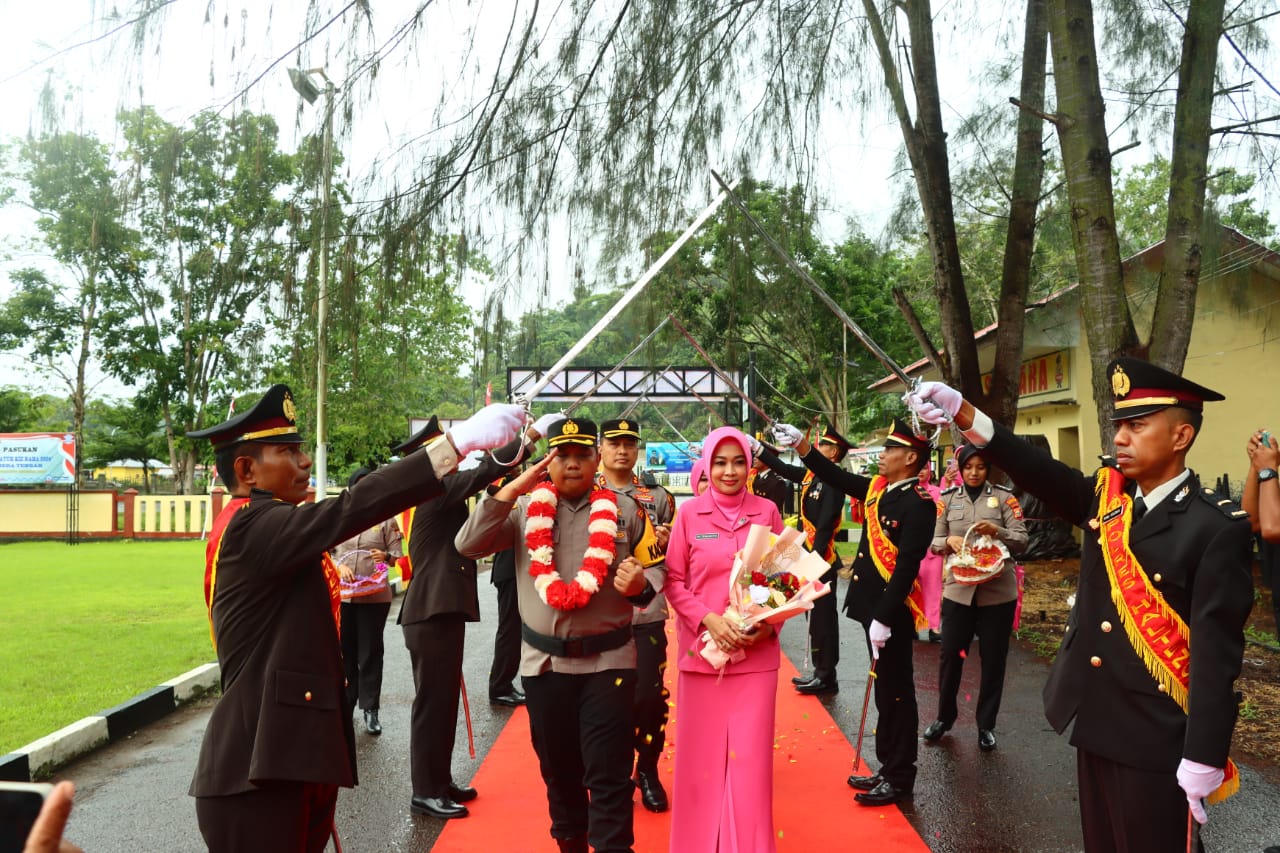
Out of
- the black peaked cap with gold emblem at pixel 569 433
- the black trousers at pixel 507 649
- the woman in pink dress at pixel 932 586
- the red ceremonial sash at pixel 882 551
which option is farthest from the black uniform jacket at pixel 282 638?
the black trousers at pixel 507 649

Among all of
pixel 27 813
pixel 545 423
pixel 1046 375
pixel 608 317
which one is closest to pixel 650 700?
pixel 545 423

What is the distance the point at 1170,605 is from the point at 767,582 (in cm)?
168

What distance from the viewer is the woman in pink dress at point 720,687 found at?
4047 mm

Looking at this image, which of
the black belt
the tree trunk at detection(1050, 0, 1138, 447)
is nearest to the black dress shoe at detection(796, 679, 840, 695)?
the tree trunk at detection(1050, 0, 1138, 447)

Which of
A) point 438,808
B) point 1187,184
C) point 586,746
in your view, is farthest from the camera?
point 1187,184

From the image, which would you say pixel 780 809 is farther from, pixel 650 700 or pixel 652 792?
pixel 650 700

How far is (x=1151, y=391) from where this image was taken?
2.95 metres

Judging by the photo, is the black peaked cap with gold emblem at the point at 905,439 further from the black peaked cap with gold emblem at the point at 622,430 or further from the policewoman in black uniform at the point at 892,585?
the black peaked cap with gold emblem at the point at 622,430

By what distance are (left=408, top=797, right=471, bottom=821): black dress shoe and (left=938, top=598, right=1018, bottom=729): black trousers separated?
323 centimetres

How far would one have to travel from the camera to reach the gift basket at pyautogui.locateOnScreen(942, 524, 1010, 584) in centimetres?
637

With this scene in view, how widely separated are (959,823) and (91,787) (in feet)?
15.5

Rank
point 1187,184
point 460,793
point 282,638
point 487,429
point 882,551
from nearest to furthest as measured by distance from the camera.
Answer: point 282,638, point 487,429, point 460,793, point 882,551, point 1187,184

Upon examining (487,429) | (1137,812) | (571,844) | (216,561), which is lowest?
(571,844)

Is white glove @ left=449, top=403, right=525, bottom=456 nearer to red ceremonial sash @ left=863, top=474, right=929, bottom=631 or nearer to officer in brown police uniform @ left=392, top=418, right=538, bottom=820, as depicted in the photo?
officer in brown police uniform @ left=392, top=418, right=538, bottom=820
